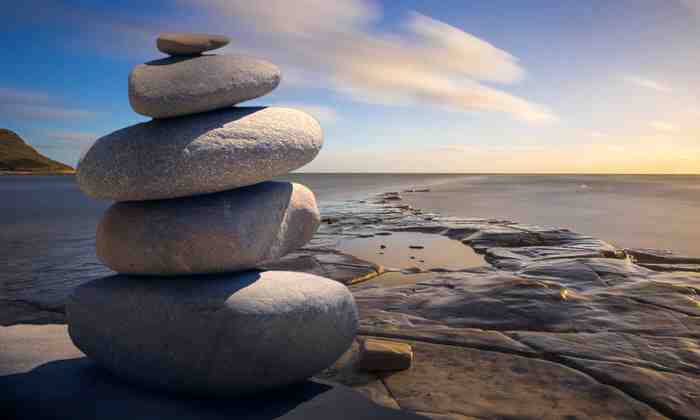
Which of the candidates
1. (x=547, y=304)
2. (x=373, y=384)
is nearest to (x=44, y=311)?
(x=373, y=384)

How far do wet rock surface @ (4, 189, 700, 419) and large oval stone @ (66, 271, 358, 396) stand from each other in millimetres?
676

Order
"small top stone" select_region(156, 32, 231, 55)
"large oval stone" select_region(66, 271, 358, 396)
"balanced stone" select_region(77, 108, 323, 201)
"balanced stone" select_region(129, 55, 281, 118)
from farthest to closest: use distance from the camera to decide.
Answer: "small top stone" select_region(156, 32, 231, 55) < "balanced stone" select_region(129, 55, 281, 118) < "balanced stone" select_region(77, 108, 323, 201) < "large oval stone" select_region(66, 271, 358, 396)

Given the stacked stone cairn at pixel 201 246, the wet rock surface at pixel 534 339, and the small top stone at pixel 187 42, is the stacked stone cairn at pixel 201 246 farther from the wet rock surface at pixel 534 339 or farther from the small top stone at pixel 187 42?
the wet rock surface at pixel 534 339

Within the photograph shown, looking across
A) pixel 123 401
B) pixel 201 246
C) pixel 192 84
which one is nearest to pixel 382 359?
pixel 201 246

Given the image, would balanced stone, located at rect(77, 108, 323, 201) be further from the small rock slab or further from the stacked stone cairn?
the small rock slab

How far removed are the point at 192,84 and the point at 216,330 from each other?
193cm

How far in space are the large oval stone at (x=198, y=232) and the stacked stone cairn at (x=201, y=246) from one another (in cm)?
1

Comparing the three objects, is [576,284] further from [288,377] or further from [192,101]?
[192,101]

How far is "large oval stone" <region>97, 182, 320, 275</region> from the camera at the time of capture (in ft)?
12.7

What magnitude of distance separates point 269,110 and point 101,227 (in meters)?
1.79

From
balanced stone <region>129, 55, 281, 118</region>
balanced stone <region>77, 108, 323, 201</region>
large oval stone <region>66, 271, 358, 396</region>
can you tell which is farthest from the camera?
balanced stone <region>129, 55, 281, 118</region>

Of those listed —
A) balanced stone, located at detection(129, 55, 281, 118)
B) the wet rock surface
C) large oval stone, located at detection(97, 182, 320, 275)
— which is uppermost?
balanced stone, located at detection(129, 55, 281, 118)

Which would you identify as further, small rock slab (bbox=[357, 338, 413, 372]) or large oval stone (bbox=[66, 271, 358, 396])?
small rock slab (bbox=[357, 338, 413, 372])

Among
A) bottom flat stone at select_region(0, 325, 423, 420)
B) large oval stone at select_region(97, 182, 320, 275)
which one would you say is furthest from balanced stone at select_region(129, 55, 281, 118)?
bottom flat stone at select_region(0, 325, 423, 420)
